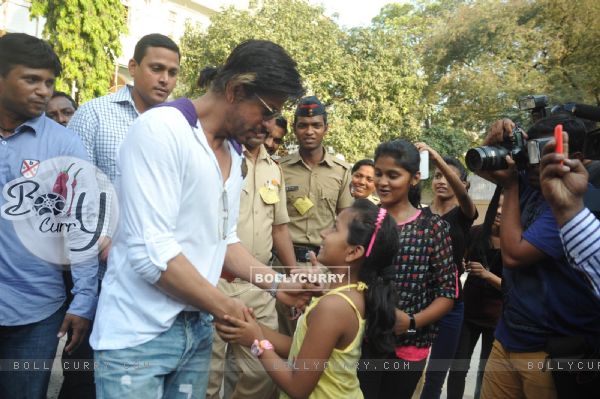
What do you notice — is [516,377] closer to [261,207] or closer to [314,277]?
[314,277]

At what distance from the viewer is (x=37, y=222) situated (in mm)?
2629

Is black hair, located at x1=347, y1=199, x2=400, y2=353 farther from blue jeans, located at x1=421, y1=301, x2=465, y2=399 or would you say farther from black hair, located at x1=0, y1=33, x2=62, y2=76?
black hair, located at x1=0, y1=33, x2=62, y2=76

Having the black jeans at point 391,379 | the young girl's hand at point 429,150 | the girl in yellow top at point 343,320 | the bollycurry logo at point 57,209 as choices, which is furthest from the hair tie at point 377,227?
the bollycurry logo at point 57,209

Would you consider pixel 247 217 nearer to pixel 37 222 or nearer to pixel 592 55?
pixel 37 222

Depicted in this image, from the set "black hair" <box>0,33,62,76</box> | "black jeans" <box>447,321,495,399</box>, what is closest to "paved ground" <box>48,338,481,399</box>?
"black jeans" <box>447,321,495,399</box>

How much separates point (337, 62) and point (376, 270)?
17843 mm

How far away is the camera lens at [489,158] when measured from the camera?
264 cm

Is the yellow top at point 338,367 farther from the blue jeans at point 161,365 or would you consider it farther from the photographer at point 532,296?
the photographer at point 532,296

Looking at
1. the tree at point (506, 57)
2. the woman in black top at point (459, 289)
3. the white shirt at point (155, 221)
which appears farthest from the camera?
the tree at point (506, 57)

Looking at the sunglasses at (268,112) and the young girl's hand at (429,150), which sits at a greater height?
the sunglasses at (268,112)

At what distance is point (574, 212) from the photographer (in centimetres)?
185

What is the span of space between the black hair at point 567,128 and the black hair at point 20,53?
7.82 feet

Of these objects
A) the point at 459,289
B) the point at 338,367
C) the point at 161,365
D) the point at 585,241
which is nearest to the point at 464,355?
the point at 459,289

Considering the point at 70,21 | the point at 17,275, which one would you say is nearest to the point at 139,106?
the point at 17,275
